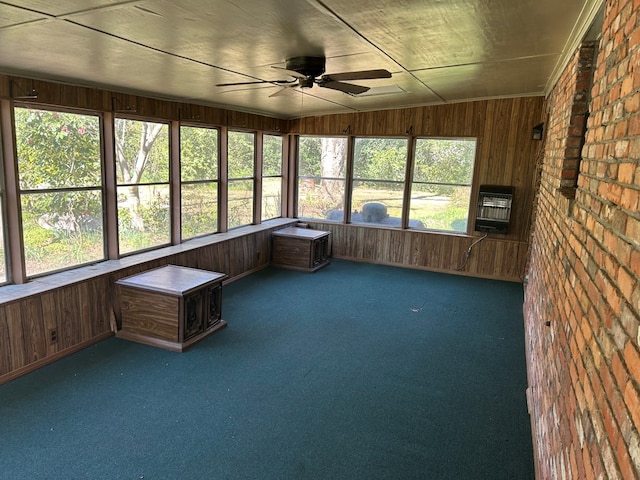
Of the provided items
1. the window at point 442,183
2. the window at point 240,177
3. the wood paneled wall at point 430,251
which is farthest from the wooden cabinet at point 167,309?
the window at point 442,183

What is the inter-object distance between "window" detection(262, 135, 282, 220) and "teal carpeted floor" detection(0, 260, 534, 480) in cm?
303

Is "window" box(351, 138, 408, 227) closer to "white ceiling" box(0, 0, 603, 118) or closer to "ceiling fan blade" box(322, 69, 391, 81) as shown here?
"white ceiling" box(0, 0, 603, 118)

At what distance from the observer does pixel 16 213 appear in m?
3.78

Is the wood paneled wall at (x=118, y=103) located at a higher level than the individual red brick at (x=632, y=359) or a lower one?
higher

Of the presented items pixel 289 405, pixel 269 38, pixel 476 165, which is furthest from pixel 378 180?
pixel 289 405

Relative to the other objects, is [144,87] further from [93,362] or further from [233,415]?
[233,415]

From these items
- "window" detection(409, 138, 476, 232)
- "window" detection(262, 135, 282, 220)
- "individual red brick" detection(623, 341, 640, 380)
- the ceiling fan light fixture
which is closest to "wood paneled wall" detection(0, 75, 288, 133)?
"window" detection(262, 135, 282, 220)

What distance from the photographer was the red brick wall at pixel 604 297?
1091 millimetres

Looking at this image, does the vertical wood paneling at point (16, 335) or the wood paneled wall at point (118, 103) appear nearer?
the vertical wood paneling at point (16, 335)

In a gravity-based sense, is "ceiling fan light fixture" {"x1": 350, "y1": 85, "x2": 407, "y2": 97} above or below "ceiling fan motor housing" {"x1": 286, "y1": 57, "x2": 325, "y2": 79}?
above

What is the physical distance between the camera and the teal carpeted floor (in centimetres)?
268

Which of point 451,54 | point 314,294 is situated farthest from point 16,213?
point 451,54

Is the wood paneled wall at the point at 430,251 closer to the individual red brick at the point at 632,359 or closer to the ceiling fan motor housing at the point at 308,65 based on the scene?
the ceiling fan motor housing at the point at 308,65

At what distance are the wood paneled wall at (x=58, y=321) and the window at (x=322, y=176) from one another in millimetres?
3613
